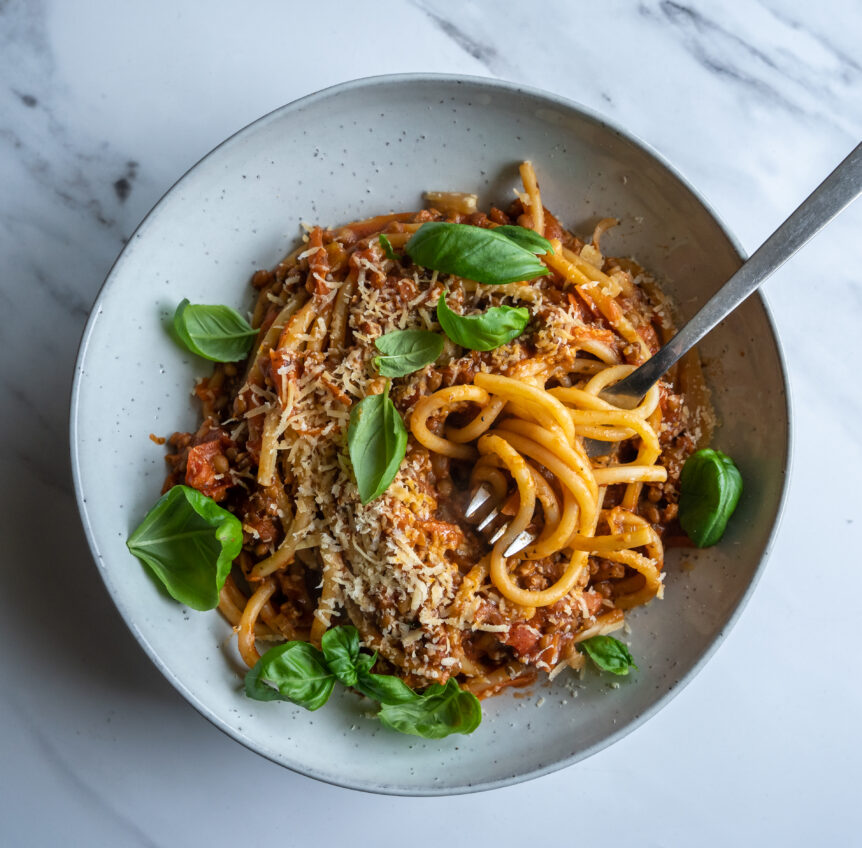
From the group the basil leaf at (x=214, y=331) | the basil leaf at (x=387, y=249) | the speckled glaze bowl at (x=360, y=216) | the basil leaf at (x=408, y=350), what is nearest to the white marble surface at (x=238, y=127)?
the speckled glaze bowl at (x=360, y=216)

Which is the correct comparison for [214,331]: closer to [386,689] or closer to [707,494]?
[386,689]

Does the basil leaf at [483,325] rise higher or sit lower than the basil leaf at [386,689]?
higher

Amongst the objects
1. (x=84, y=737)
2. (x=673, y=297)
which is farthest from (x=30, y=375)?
(x=673, y=297)

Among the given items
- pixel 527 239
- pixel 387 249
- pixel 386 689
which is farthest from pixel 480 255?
pixel 386 689

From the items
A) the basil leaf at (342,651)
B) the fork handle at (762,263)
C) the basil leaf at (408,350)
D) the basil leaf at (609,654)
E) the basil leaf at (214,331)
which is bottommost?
the basil leaf at (342,651)

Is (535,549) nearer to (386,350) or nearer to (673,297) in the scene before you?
(386,350)

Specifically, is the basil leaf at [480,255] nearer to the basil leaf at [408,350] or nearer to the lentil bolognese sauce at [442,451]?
the lentil bolognese sauce at [442,451]
